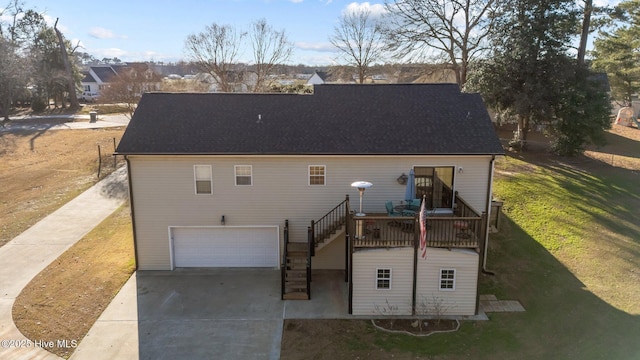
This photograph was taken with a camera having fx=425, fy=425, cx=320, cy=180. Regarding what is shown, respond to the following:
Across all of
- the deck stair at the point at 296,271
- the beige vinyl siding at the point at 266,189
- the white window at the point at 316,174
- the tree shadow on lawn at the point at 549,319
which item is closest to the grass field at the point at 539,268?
the tree shadow on lawn at the point at 549,319

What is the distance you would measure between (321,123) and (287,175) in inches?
102

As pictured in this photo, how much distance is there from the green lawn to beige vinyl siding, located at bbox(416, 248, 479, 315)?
29.0 inches

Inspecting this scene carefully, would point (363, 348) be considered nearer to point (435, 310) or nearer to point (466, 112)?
point (435, 310)

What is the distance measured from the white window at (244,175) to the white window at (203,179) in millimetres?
1016

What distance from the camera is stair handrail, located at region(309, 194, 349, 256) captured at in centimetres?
1573

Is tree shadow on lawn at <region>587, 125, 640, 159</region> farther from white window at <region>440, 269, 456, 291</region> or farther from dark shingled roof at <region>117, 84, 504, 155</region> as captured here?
white window at <region>440, 269, 456, 291</region>

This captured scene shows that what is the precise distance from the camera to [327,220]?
1617 cm

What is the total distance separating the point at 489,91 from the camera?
29906 mm

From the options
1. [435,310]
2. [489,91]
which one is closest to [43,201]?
[435,310]

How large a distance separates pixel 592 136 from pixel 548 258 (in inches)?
612

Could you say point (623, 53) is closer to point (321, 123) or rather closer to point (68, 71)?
point (321, 123)

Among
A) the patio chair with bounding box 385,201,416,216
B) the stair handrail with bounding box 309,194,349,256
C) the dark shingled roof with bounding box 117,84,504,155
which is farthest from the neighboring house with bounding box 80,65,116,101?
the patio chair with bounding box 385,201,416,216

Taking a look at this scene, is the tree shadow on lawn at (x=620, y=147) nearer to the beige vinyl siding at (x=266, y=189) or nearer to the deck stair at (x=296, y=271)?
the beige vinyl siding at (x=266, y=189)

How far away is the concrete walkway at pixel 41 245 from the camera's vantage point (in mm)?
12148
